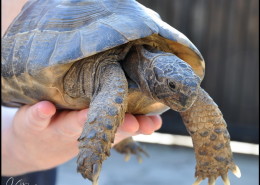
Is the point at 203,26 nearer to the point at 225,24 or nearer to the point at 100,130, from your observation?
the point at 225,24

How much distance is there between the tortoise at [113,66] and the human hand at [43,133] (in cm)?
5

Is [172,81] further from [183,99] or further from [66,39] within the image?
[66,39]

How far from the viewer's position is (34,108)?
4.43 feet

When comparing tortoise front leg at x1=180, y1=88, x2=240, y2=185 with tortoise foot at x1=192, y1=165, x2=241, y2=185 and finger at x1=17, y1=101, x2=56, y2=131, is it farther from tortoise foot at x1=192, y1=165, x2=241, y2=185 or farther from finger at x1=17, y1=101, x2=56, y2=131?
finger at x1=17, y1=101, x2=56, y2=131

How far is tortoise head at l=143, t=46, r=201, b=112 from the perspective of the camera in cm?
109

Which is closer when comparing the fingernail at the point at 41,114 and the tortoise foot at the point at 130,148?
the fingernail at the point at 41,114

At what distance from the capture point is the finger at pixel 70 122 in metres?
1.33

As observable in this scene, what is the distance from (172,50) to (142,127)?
27 cm

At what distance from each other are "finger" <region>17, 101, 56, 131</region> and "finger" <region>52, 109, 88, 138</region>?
1.6 inches

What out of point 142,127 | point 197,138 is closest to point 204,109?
point 197,138

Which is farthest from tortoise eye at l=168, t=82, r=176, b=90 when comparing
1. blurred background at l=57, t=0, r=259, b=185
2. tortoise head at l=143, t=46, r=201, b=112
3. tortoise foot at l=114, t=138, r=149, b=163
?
blurred background at l=57, t=0, r=259, b=185

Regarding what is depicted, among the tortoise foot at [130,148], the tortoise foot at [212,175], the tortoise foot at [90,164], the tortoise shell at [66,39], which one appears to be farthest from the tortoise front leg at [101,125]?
the tortoise foot at [130,148]

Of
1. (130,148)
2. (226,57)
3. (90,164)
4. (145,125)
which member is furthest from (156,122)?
(226,57)

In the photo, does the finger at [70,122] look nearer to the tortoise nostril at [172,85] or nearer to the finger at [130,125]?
the finger at [130,125]
